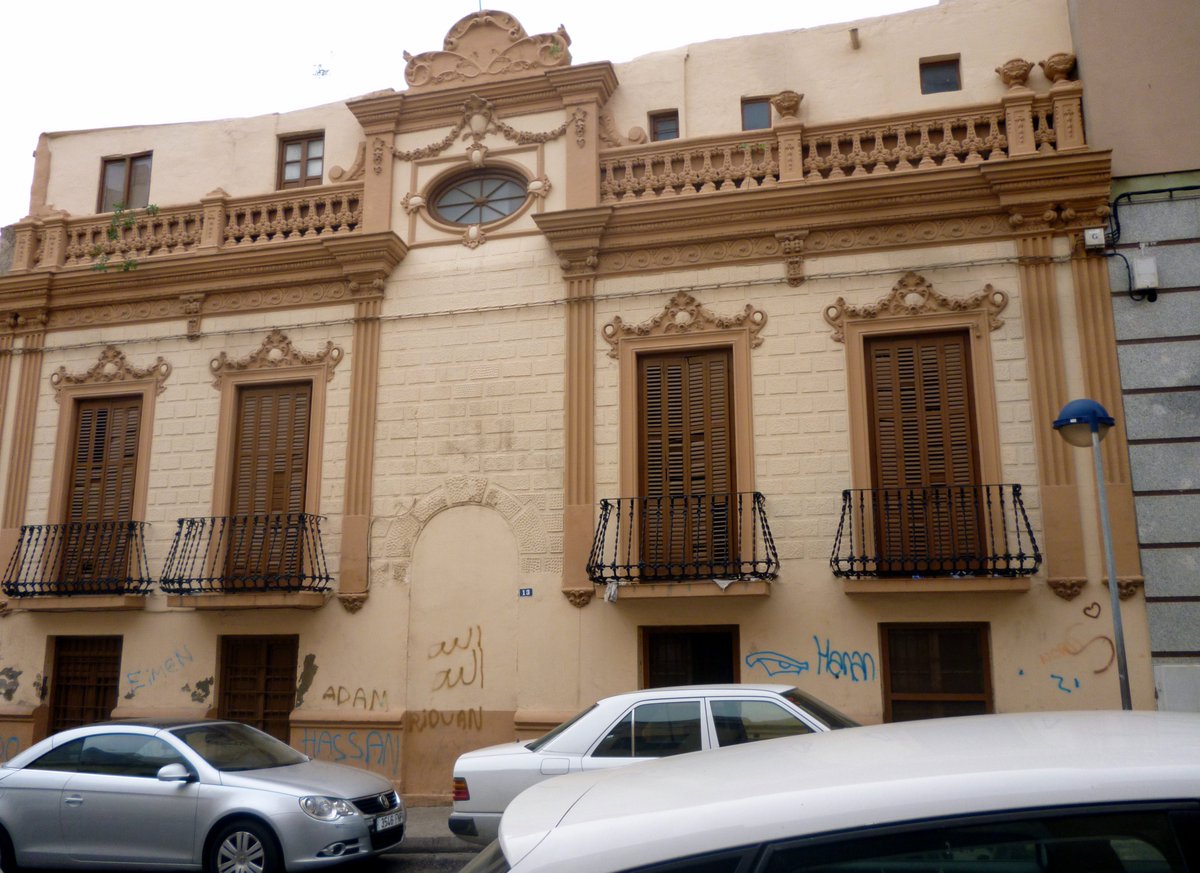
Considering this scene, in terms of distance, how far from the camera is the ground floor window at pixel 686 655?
41.0 feet

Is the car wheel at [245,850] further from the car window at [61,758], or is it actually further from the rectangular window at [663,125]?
the rectangular window at [663,125]

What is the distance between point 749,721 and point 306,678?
7.28 metres

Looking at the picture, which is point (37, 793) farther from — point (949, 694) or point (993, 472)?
point (993, 472)

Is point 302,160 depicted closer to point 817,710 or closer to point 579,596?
point 579,596

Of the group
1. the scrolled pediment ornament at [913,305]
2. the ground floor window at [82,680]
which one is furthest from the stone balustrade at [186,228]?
the scrolled pediment ornament at [913,305]

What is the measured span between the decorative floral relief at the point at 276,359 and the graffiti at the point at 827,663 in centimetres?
688

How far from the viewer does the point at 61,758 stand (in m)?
9.41

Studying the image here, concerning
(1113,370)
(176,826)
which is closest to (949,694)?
(1113,370)

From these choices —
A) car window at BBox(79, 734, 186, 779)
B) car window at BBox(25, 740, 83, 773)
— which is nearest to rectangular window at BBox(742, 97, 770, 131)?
car window at BBox(79, 734, 186, 779)

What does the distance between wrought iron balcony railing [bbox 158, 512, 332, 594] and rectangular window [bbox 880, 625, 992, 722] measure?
7.08 m

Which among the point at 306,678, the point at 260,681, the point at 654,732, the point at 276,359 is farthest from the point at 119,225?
the point at 654,732

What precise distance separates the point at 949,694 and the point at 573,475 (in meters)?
5.06

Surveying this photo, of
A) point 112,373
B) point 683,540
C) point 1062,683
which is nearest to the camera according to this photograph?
point 1062,683

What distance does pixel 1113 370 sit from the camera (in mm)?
11742
